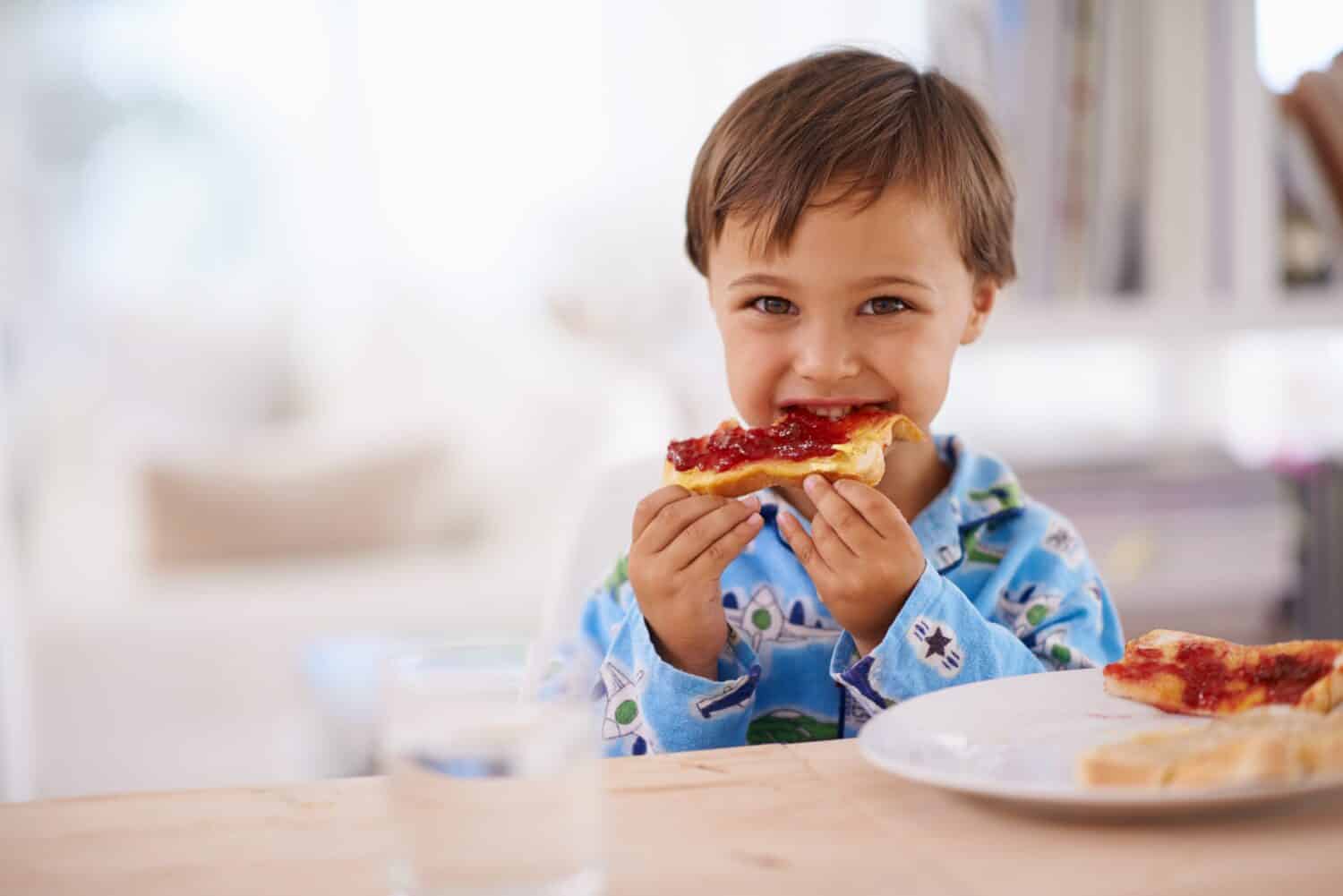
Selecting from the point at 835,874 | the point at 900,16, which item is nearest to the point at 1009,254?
the point at 835,874

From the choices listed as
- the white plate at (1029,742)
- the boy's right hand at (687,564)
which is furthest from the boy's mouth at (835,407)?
the white plate at (1029,742)

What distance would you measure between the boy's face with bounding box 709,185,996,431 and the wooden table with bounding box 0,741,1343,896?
609 mm

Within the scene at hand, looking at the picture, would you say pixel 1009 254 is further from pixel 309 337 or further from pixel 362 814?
pixel 309 337

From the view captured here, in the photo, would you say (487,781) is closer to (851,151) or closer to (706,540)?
(706,540)

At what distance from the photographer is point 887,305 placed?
1.46 metres

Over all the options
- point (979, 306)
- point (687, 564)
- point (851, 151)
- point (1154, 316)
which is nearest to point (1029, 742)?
point (687, 564)

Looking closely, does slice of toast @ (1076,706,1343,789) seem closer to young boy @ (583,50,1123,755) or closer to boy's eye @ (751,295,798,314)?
young boy @ (583,50,1123,755)

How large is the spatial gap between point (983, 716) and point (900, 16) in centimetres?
344

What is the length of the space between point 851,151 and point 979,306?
319mm

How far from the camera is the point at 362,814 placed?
2.82 ft

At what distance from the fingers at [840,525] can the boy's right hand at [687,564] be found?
58 mm

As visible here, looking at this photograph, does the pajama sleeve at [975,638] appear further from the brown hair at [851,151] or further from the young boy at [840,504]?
the brown hair at [851,151]

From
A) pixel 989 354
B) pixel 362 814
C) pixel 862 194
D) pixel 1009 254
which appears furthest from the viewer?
pixel 989 354

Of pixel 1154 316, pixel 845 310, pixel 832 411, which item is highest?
pixel 1154 316
